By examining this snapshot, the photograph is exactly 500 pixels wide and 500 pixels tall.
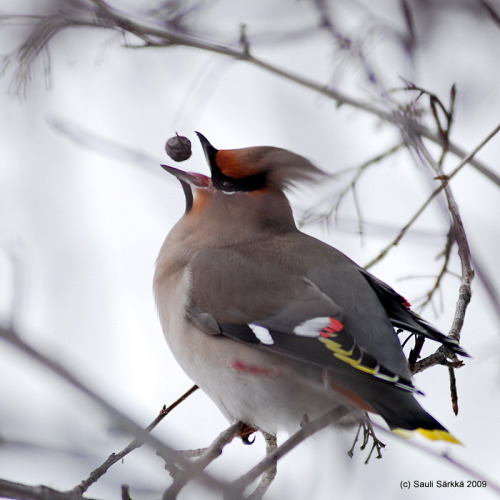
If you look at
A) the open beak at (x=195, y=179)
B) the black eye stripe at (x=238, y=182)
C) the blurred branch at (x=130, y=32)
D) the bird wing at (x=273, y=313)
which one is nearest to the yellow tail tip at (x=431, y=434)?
the bird wing at (x=273, y=313)

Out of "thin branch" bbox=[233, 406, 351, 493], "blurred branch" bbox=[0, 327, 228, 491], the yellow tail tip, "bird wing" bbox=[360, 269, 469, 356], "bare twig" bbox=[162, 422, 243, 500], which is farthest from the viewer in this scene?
"bird wing" bbox=[360, 269, 469, 356]

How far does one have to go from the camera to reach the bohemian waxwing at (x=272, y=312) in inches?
102

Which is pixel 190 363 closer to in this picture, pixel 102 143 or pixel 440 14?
pixel 102 143

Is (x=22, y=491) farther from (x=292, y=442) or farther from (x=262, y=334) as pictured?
(x=262, y=334)

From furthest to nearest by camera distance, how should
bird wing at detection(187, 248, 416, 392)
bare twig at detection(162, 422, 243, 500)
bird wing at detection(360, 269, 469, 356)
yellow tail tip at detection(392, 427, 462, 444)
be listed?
bird wing at detection(360, 269, 469, 356)
bird wing at detection(187, 248, 416, 392)
yellow tail tip at detection(392, 427, 462, 444)
bare twig at detection(162, 422, 243, 500)

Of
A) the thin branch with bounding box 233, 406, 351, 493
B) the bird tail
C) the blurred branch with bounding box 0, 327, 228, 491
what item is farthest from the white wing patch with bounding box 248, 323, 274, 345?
the blurred branch with bounding box 0, 327, 228, 491

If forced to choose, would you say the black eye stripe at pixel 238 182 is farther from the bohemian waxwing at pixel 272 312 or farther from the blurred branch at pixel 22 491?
the blurred branch at pixel 22 491

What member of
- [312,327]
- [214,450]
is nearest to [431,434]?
[312,327]

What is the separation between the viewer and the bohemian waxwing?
2.59 m

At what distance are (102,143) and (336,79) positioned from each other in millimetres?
1041

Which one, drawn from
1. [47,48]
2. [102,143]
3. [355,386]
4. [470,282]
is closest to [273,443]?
[355,386]

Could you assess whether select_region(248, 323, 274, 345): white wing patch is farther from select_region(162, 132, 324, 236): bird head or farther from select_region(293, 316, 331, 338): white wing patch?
select_region(162, 132, 324, 236): bird head

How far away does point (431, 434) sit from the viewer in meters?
2.40

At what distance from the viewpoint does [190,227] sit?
10.9 feet
